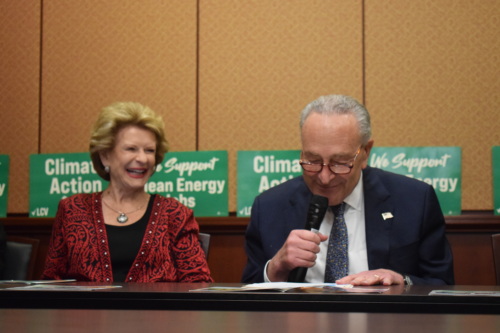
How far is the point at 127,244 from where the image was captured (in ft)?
9.29

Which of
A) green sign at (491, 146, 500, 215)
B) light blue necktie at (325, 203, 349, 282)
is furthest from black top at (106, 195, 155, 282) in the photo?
green sign at (491, 146, 500, 215)

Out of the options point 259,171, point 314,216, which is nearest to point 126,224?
point 259,171

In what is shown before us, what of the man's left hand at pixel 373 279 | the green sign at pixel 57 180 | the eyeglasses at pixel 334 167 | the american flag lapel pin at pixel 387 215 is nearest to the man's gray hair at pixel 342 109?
the eyeglasses at pixel 334 167

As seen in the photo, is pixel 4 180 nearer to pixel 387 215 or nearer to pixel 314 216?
pixel 387 215

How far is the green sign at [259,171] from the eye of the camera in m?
3.82

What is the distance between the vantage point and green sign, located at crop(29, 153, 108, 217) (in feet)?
13.3

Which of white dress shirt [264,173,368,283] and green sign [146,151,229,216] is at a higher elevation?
green sign [146,151,229,216]

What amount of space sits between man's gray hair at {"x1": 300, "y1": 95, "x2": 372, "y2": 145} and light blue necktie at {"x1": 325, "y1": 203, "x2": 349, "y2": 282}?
303mm

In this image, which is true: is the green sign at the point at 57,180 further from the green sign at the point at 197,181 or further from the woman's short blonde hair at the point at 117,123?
the woman's short blonde hair at the point at 117,123

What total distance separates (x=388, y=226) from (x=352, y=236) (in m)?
0.14

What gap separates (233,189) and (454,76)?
1466mm

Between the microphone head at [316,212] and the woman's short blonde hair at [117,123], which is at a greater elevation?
the woman's short blonde hair at [117,123]

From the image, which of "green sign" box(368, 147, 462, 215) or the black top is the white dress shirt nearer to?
the black top

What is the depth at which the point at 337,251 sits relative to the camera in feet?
7.55
